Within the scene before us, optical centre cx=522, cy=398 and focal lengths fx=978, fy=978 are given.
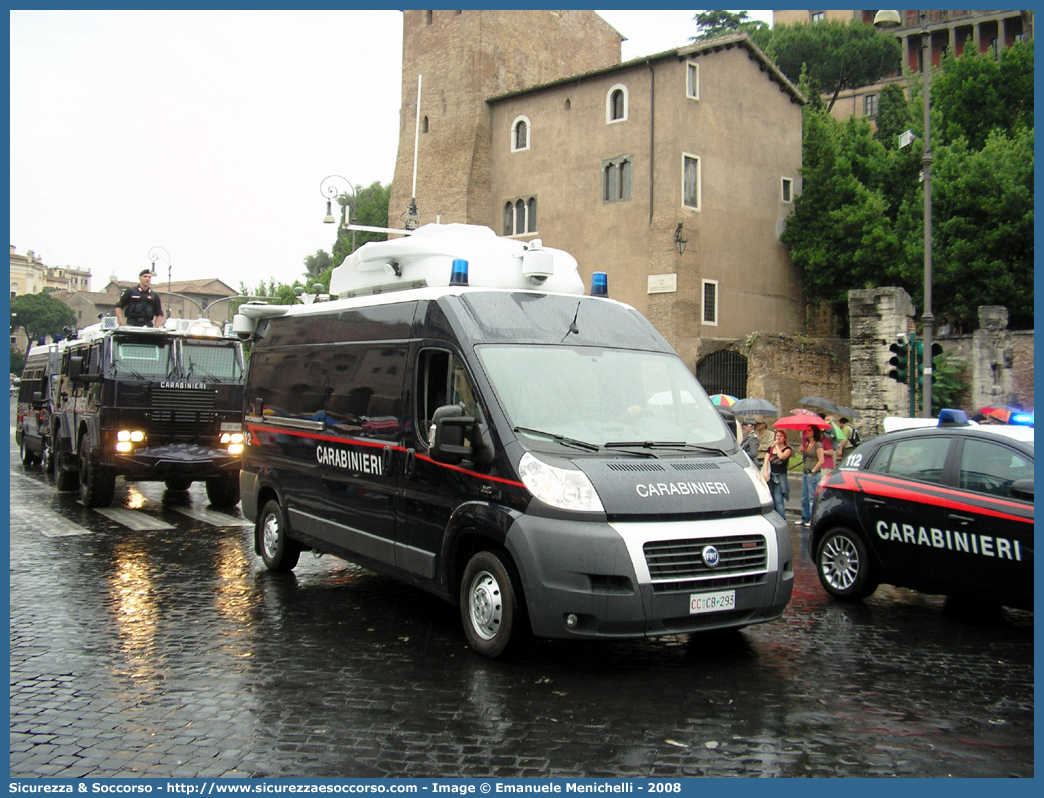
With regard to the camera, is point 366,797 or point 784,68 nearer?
point 366,797

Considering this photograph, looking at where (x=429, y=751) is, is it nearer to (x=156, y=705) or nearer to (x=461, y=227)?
(x=156, y=705)

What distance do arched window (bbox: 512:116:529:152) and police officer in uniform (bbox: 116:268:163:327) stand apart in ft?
85.0

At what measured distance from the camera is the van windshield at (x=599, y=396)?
6.48m

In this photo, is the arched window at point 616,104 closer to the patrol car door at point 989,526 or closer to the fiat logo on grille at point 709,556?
the patrol car door at point 989,526

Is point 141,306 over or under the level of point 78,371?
over

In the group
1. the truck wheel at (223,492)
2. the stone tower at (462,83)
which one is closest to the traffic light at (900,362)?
the truck wheel at (223,492)

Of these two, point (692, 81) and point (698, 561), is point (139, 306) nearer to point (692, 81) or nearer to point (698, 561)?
point (698, 561)

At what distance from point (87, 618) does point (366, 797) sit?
4.22m

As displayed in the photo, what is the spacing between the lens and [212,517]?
45.3 feet

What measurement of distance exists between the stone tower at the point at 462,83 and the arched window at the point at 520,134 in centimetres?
139

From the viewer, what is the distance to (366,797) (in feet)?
13.8

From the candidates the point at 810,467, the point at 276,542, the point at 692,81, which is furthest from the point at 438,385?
the point at 692,81

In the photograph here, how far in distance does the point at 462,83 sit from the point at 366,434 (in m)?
36.3

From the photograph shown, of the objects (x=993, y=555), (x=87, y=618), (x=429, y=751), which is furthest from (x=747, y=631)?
(x=87, y=618)
